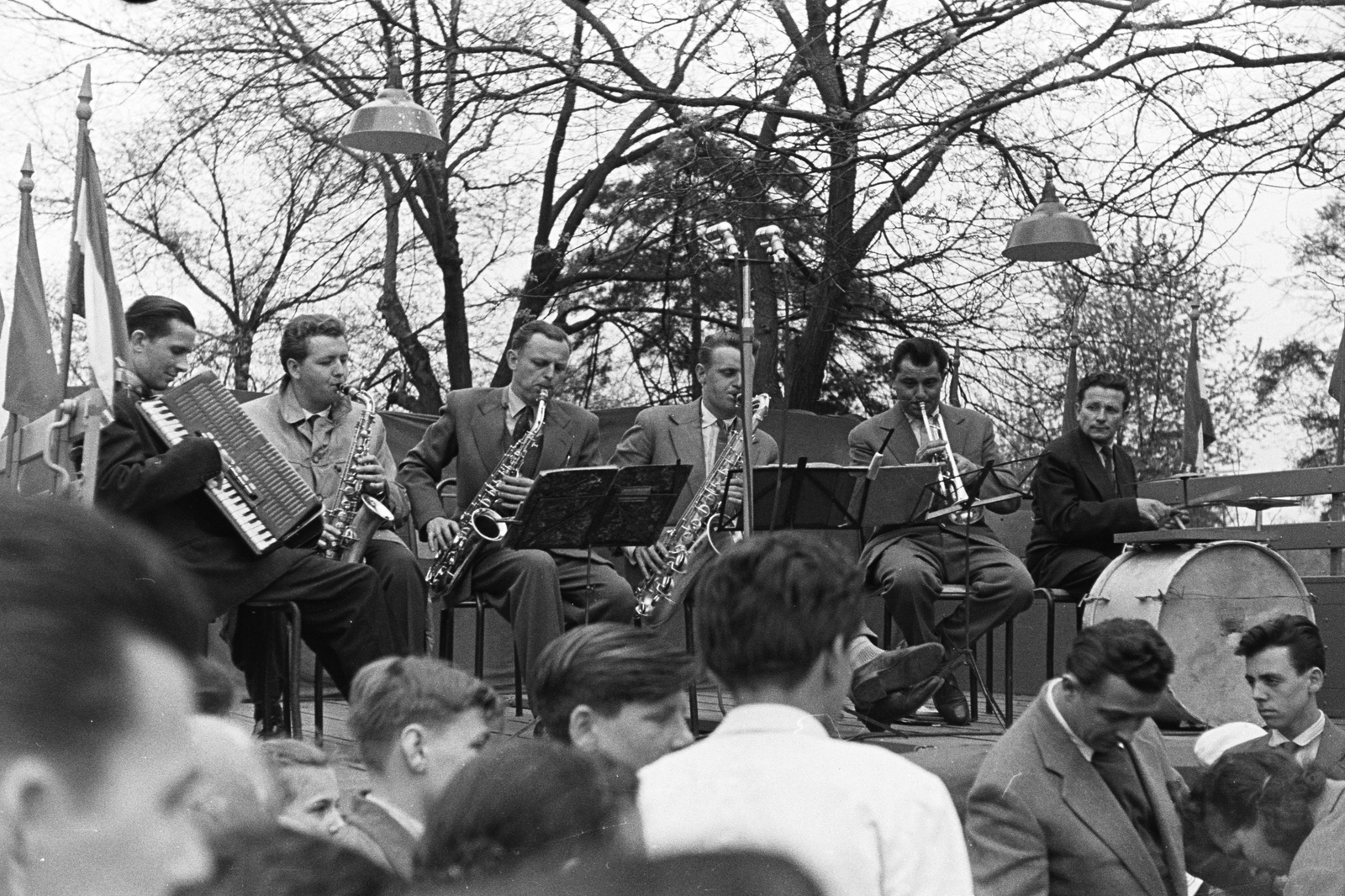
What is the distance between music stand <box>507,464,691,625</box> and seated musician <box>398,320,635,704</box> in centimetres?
22

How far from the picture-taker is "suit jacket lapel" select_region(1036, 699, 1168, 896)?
409 centimetres

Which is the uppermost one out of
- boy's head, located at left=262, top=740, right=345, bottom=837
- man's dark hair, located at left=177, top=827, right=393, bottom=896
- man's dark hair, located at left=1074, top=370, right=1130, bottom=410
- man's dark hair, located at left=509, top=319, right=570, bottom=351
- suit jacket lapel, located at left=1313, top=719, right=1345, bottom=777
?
man's dark hair, located at left=509, top=319, right=570, bottom=351

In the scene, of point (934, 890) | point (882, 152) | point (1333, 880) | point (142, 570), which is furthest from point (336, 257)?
point (142, 570)

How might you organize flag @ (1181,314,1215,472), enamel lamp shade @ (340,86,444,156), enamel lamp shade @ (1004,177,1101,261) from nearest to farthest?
1. enamel lamp shade @ (340,86,444,156)
2. enamel lamp shade @ (1004,177,1101,261)
3. flag @ (1181,314,1215,472)

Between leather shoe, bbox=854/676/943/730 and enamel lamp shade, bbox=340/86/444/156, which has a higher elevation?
enamel lamp shade, bbox=340/86/444/156

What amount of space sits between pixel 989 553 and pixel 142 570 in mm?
6513

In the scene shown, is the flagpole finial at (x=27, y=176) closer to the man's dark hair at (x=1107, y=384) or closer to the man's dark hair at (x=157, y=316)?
the man's dark hair at (x=157, y=316)

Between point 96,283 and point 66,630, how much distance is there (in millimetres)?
5584

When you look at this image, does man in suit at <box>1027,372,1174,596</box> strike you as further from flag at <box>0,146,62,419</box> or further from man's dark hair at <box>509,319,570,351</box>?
flag at <box>0,146,62,419</box>

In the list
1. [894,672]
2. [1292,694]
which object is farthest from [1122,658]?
[894,672]

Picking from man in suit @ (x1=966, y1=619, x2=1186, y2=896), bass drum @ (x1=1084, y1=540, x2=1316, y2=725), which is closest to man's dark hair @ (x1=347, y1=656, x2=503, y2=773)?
man in suit @ (x1=966, y1=619, x2=1186, y2=896)

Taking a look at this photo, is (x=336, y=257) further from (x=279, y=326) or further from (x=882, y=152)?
(x=882, y=152)

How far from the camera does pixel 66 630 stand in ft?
2.07

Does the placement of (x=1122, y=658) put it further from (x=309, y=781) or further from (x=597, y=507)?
(x=309, y=781)
